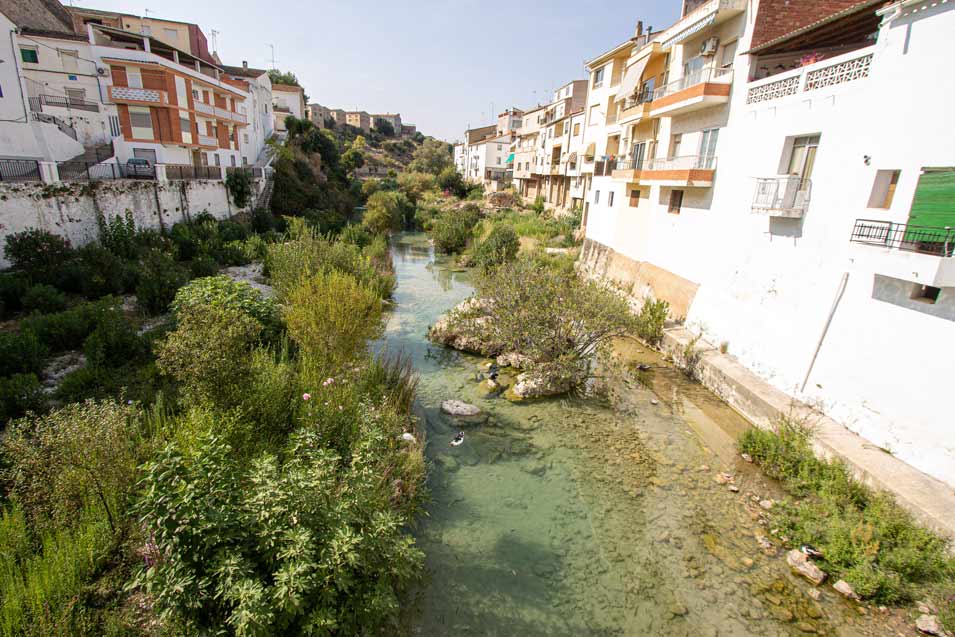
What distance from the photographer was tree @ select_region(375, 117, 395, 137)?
374ft

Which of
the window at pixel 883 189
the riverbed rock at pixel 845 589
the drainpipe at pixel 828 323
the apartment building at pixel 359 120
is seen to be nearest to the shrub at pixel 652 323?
the drainpipe at pixel 828 323

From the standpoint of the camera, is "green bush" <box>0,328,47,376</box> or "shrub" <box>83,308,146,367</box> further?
"shrub" <box>83,308,146,367</box>

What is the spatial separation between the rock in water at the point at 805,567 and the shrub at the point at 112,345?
14287 mm

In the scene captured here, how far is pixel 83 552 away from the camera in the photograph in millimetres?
5023

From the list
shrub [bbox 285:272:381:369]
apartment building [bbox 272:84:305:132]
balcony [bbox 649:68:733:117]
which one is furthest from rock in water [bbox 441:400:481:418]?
apartment building [bbox 272:84:305:132]

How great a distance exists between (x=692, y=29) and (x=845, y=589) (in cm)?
1672

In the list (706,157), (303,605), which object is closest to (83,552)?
(303,605)

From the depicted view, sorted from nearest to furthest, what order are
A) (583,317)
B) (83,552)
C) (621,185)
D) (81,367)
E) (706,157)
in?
1. (83,552)
2. (81,367)
3. (583,317)
4. (706,157)
5. (621,185)

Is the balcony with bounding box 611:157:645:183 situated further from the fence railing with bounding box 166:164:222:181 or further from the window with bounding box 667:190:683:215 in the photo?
the fence railing with bounding box 166:164:222:181

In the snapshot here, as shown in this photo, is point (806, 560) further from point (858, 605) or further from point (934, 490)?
point (934, 490)

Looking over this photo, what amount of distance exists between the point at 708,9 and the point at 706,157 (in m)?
4.67

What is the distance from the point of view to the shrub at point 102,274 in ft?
46.2

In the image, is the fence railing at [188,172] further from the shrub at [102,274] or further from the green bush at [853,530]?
the green bush at [853,530]

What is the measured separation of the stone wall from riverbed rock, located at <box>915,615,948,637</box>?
23.2m
